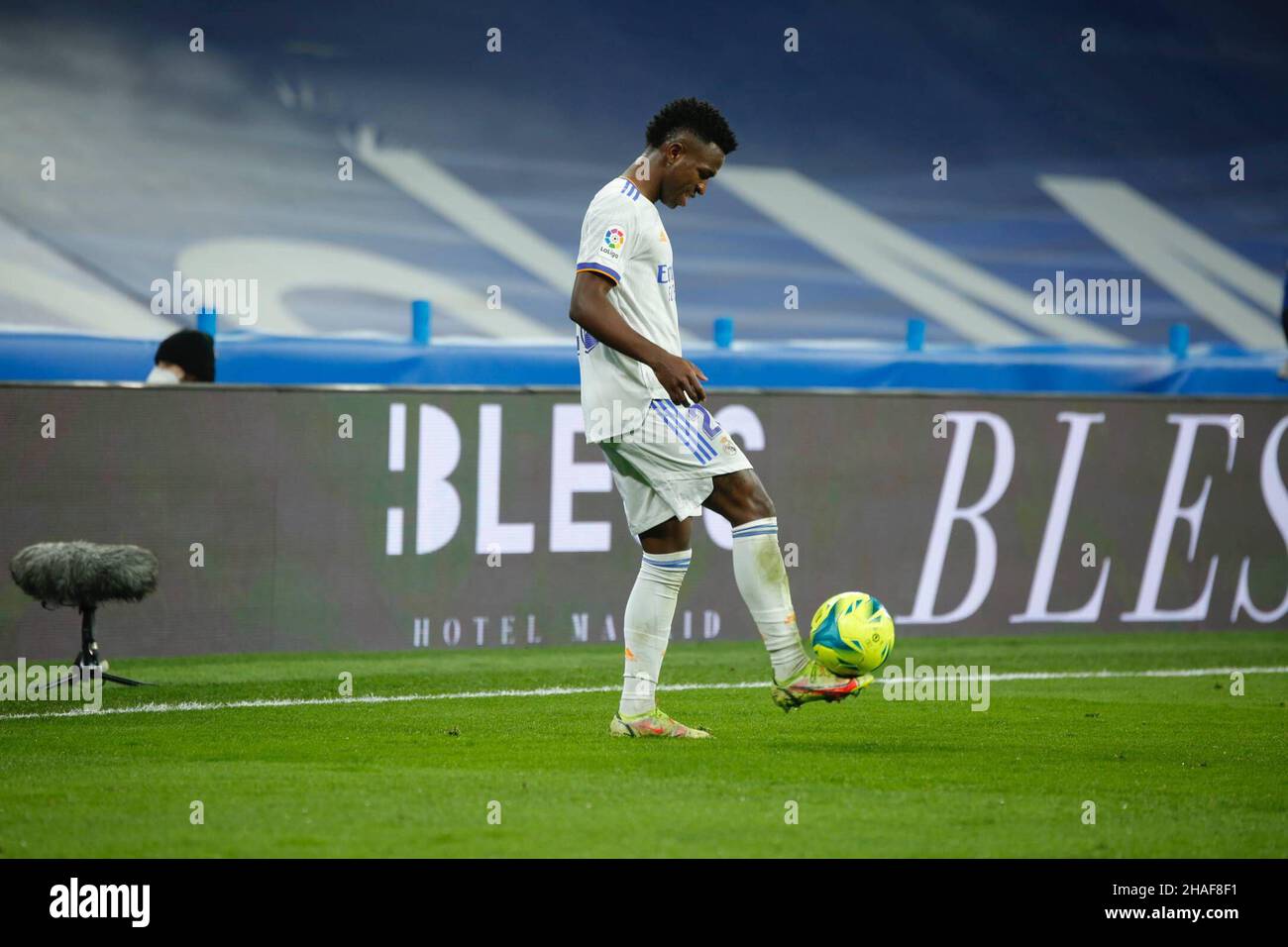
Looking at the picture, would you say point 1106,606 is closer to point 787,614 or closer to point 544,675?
point 544,675

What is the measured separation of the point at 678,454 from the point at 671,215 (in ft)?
35.5

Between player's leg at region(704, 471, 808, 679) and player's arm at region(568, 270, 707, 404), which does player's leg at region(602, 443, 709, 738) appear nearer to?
player's leg at region(704, 471, 808, 679)

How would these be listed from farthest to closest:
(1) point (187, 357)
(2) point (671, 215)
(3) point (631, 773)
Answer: (2) point (671, 215), (1) point (187, 357), (3) point (631, 773)

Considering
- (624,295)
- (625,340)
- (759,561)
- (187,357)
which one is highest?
(187,357)

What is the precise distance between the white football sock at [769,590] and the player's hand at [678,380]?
0.55 m

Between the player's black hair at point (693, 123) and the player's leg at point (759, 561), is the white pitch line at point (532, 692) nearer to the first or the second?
the player's leg at point (759, 561)

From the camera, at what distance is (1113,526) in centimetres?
1183

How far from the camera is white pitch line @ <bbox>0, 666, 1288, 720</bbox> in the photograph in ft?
25.5

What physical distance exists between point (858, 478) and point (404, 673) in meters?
3.35

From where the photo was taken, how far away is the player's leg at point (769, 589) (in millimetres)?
6498

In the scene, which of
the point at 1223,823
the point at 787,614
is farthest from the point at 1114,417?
the point at 1223,823

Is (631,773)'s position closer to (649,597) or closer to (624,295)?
(649,597)

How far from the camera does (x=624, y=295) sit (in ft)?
21.5

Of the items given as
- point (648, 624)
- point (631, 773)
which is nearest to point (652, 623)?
point (648, 624)
